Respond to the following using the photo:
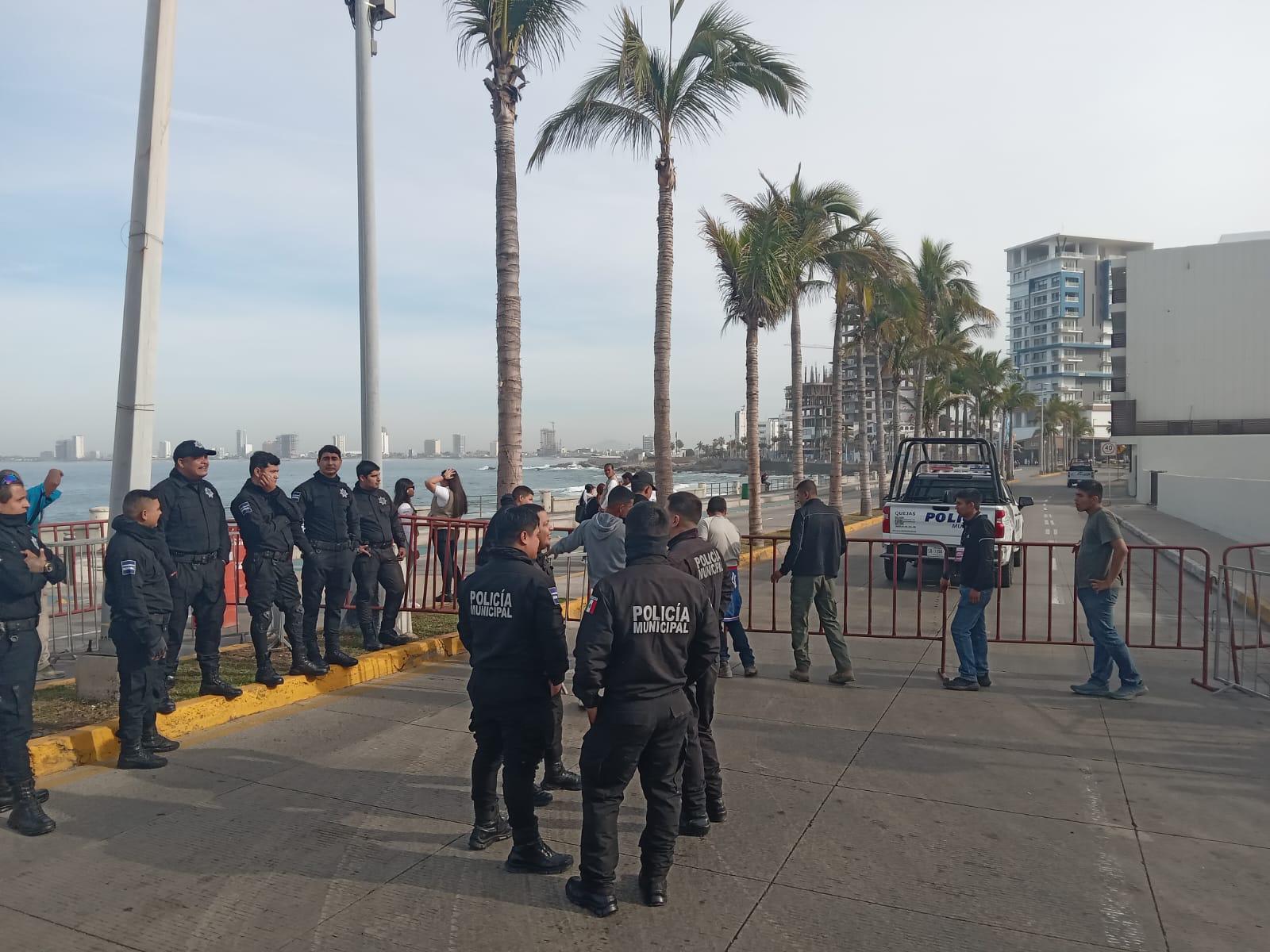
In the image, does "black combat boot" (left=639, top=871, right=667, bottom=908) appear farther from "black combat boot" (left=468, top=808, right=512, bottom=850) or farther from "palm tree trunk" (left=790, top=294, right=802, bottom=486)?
"palm tree trunk" (left=790, top=294, right=802, bottom=486)

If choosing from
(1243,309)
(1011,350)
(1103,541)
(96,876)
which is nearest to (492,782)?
(96,876)

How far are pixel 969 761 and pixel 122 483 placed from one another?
6.92 metres

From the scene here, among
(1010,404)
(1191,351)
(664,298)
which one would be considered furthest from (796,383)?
→ (1010,404)

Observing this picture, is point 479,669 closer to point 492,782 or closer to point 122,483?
point 492,782

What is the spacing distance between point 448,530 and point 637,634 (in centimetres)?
594

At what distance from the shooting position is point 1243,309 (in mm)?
45062

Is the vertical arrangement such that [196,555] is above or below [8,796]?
above

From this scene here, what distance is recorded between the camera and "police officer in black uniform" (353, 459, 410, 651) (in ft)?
26.0

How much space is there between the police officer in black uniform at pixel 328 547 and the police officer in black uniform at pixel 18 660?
2.51 m

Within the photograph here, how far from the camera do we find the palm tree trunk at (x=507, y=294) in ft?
34.6

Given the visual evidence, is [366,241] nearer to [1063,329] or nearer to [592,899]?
[592,899]

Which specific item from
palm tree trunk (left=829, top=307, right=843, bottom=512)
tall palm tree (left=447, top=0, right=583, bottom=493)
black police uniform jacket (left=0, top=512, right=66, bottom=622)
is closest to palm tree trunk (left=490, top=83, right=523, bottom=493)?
tall palm tree (left=447, top=0, right=583, bottom=493)

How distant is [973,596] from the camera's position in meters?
7.64

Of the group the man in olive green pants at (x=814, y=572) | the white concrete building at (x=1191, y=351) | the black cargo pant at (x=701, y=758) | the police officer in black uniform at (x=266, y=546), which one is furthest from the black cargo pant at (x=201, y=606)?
the white concrete building at (x=1191, y=351)
